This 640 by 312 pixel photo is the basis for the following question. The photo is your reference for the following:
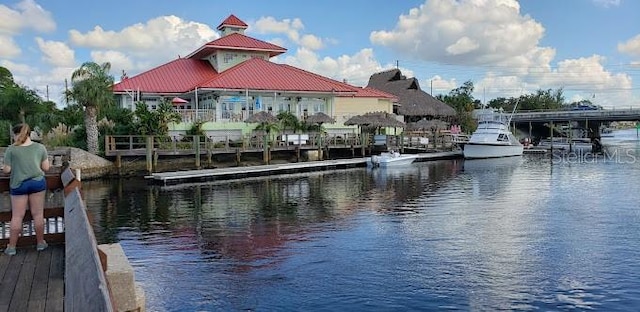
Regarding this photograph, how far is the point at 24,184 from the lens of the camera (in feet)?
21.0

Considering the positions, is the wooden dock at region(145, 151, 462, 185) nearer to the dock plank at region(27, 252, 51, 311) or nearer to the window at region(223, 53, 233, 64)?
the window at region(223, 53, 233, 64)

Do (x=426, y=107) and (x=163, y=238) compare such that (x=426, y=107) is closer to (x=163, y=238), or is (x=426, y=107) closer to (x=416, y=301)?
(x=163, y=238)

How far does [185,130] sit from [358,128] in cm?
1643

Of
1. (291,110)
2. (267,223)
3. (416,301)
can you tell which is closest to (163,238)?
(267,223)

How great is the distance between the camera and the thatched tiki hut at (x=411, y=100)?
183 feet

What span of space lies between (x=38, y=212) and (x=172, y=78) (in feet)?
122

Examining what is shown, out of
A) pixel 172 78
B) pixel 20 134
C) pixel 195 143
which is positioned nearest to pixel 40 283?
pixel 20 134

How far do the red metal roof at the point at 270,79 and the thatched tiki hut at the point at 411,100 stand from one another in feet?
37.7

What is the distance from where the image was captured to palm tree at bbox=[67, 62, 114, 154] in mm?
30641

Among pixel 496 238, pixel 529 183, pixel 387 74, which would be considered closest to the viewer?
pixel 496 238

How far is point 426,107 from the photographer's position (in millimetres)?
56531

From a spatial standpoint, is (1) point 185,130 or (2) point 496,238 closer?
(2) point 496,238

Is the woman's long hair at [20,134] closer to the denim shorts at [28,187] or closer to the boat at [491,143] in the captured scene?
the denim shorts at [28,187]

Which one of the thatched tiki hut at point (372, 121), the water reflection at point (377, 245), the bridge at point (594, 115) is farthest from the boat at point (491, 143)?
the water reflection at point (377, 245)
